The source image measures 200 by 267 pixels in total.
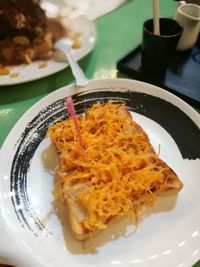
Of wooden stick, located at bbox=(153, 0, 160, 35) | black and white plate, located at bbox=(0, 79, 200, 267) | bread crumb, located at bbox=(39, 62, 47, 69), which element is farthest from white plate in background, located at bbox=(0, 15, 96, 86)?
wooden stick, located at bbox=(153, 0, 160, 35)

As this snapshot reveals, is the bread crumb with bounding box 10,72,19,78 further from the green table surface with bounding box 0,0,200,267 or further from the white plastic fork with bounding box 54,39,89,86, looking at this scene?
the white plastic fork with bounding box 54,39,89,86

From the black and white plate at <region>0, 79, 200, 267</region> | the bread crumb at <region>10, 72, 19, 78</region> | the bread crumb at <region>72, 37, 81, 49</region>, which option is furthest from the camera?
the bread crumb at <region>72, 37, 81, 49</region>

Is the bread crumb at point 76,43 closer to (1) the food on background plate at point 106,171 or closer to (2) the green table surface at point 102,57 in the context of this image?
(2) the green table surface at point 102,57

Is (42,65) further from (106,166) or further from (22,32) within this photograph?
(106,166)

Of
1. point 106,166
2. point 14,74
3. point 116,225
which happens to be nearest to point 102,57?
point 14,74

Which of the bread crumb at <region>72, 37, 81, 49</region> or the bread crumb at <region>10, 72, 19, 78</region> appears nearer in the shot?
the bread crumb at <region>10, 72, 19, 78</region>
